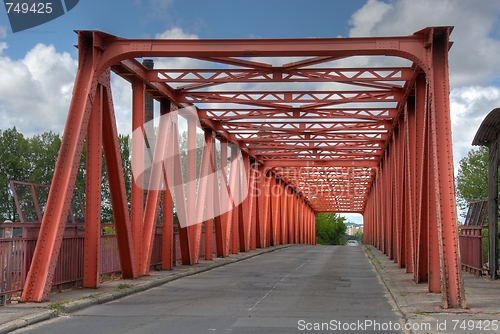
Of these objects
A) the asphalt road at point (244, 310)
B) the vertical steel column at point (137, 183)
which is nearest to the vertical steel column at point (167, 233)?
the asphalt road at point (244, 310)

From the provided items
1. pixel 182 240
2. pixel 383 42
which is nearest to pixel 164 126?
pixel 182 240

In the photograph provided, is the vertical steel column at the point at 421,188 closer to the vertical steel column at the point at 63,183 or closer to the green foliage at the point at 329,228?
the vertical steel column at the point at 63,183

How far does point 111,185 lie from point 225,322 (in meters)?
6.91

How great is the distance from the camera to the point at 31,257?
13.5m

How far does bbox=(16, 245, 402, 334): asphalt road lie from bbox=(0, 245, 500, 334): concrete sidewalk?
0.26m

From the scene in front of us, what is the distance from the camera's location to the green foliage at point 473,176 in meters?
61.8

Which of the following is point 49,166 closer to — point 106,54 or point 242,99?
point 242,99

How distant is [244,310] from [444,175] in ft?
15.9

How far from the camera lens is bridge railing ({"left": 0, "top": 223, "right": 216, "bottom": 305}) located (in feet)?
40.6

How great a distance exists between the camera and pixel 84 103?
14.6 metres

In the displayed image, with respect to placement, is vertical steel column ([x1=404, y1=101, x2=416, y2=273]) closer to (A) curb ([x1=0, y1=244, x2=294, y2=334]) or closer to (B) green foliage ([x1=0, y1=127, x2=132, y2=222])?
(A) curb ([x1=0, y1=244, x2=294, y2=334])

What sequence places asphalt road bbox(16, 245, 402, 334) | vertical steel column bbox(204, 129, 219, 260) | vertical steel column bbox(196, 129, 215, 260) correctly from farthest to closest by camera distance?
vertical steel column bbox(204, 129, 219, 260) < vertical steel column bbox(196, 129, 215, 260) < asphalt road bbox(16, 245, 402, 334)

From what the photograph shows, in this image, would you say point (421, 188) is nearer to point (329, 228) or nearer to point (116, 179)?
point (116, 179)

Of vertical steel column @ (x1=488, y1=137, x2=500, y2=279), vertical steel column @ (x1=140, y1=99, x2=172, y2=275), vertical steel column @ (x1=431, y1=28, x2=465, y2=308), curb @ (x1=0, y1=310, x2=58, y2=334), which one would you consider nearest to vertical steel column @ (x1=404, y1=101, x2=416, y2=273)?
vertical steel column @ (x1=488, y1=137, x2=500, y2=279)
